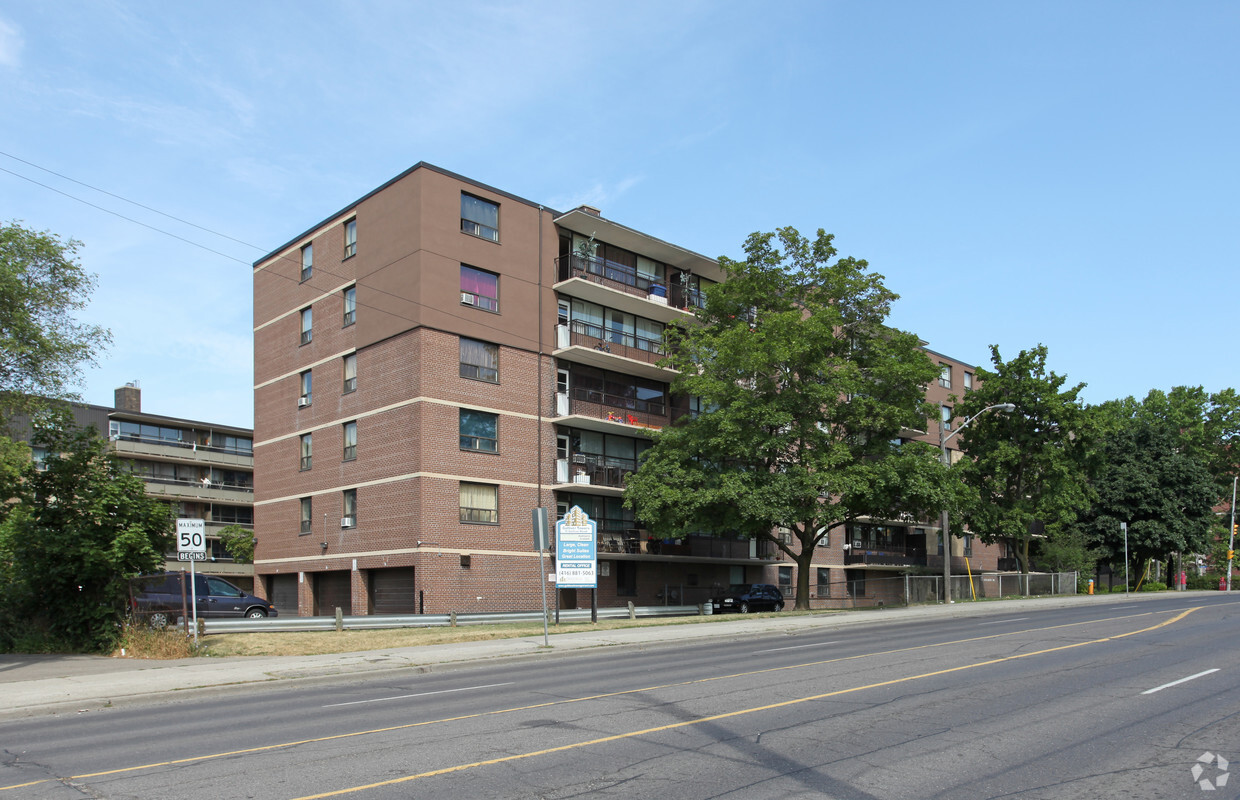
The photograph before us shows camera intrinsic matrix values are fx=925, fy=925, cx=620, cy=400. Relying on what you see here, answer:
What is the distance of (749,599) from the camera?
138 ft

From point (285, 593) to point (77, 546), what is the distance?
73.3ft

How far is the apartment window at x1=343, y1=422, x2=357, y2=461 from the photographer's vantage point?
126 ft

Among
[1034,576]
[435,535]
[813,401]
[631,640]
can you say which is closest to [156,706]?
[631,640]

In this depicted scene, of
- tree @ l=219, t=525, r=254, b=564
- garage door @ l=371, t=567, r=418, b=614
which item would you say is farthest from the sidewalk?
tree @ l=219, t=525, r=254, b=564

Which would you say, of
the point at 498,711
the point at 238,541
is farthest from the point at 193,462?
the point at 498,711

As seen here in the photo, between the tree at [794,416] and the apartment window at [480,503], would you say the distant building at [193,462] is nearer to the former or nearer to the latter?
the apartment window at [480,503]

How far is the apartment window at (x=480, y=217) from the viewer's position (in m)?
37.4

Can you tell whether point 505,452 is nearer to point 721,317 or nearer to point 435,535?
point 435,535

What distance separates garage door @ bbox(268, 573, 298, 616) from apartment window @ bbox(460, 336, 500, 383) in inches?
541

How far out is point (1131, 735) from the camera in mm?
9203

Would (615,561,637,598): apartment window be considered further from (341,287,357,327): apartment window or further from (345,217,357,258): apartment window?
(345,217,357,258): apartment window

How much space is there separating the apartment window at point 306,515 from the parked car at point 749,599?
18.2 m

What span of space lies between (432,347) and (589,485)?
29.3ft

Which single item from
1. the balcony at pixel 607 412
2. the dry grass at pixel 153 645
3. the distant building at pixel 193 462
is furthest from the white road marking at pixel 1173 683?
the distant building at pixel 193 462
